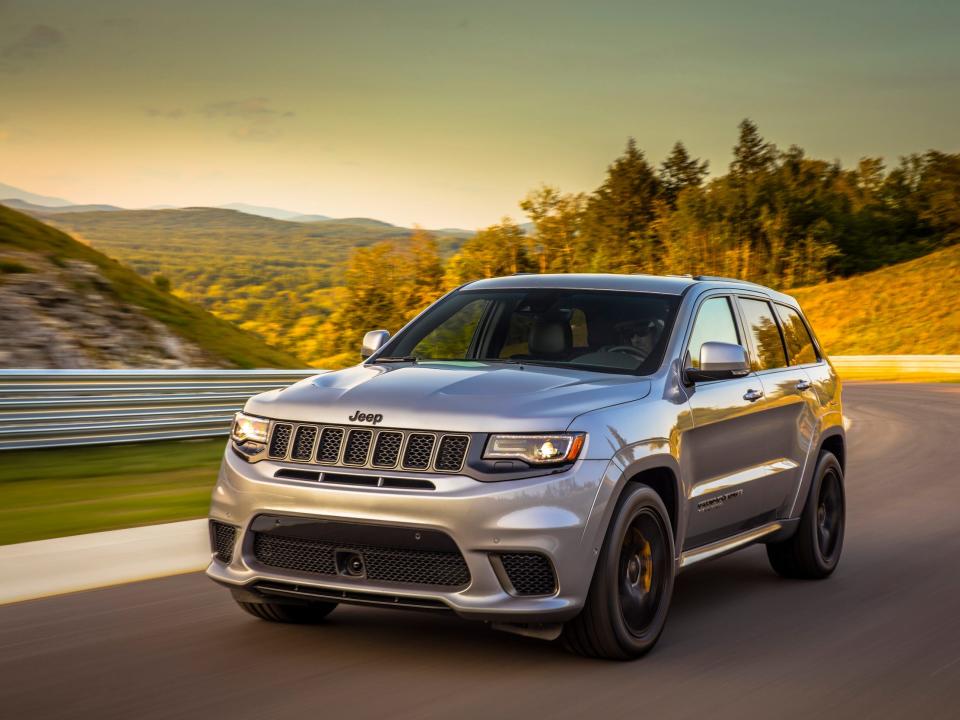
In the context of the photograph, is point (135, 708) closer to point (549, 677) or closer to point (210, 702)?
point (210, 702)

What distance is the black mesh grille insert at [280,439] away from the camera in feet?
18.9

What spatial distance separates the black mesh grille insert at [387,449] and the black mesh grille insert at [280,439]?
0.46 meters

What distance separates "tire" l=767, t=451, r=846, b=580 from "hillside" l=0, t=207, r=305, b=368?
36.9 feet

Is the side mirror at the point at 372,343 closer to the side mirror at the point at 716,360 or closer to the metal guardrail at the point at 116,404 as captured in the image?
the side mirror at the point at 716,360

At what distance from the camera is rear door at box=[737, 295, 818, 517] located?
7.61 meters

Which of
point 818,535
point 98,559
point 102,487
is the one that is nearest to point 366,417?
point 98,559

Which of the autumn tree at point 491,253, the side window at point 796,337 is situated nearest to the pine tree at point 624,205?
the autumn tree at point 491,253

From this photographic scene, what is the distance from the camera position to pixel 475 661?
19.1ft

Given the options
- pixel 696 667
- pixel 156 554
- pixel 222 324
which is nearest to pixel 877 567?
pixel 696 667

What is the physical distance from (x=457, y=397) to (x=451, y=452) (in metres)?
0.32

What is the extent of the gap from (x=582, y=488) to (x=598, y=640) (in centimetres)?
71

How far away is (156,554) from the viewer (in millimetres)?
8219

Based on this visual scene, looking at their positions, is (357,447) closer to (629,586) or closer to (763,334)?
(629,586)

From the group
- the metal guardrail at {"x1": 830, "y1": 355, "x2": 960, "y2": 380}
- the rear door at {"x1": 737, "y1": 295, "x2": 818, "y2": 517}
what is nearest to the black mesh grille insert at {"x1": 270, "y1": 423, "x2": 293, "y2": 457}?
the rear door at {"x1": 737, "y1": 295, "x2": 818, "y2": 517}
